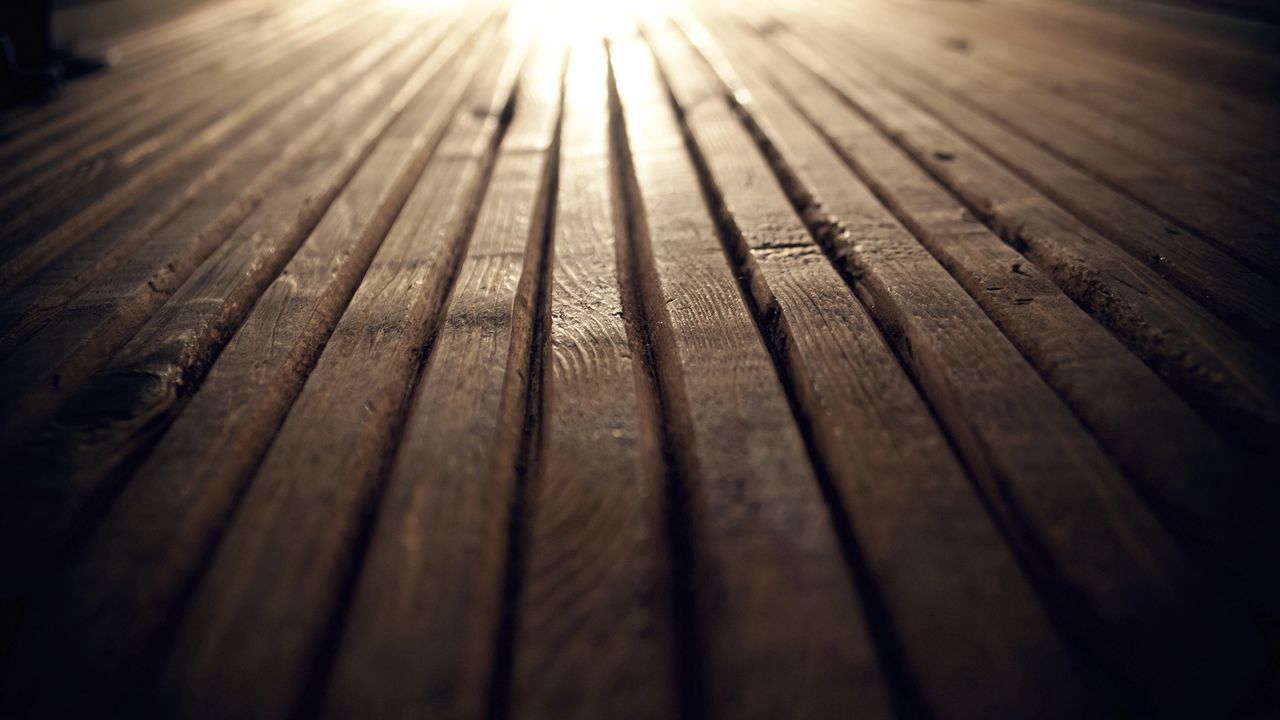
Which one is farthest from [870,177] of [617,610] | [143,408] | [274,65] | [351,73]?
[274,65]

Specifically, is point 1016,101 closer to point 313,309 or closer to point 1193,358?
point 1193,358

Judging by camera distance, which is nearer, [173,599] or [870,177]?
[173,599]

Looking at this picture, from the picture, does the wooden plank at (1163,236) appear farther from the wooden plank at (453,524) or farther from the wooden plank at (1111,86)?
the wooden plank at (453,524)

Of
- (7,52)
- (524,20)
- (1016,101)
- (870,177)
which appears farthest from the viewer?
(524,20)

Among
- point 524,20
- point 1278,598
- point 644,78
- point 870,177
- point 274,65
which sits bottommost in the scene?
point 1278,598

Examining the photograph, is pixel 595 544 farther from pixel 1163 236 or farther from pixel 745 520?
pixel 1163 236

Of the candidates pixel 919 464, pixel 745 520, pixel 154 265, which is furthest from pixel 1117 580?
pixel 154 265

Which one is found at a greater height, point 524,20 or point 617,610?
point 524,20
